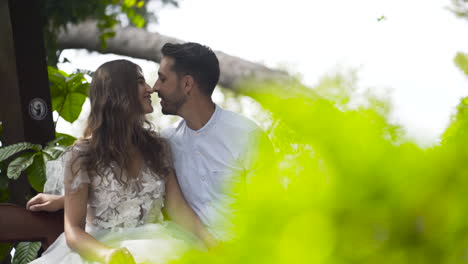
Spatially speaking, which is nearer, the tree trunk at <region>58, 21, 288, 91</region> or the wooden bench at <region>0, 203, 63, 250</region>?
the wooden bench at <region>0, 203, 63, 250</region>

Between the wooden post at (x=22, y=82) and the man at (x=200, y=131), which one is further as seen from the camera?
the wooden post at (x=22, y=82)

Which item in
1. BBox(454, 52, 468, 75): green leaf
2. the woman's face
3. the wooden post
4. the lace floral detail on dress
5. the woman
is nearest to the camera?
BBox(454, 52, 468, 75): green leaf

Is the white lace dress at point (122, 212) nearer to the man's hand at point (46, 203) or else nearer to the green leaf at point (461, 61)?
the man's hand at point (46, 203)

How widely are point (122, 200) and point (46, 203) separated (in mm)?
256

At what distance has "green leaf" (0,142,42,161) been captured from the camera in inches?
98.9

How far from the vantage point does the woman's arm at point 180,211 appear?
7.22 feet

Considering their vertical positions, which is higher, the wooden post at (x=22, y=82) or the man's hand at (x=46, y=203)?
the wooden post at (x=22, y=82)

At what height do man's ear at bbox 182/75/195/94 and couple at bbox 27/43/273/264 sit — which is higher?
man's ear at bbox 182/75/195/94

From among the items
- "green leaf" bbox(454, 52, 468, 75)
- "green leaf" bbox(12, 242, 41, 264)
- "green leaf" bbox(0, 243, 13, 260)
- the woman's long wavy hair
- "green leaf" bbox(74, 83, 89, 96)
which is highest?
"green leaf" bbox(454, 52, 468, 75)

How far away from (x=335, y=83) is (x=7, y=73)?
269 centimetres

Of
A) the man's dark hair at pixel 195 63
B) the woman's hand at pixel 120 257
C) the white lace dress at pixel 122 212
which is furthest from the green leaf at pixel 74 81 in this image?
the woman's hand at pixel 120 257

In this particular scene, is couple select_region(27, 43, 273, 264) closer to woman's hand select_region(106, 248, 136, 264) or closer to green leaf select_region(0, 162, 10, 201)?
woman's hand select_region(106, 248, 136, 264)

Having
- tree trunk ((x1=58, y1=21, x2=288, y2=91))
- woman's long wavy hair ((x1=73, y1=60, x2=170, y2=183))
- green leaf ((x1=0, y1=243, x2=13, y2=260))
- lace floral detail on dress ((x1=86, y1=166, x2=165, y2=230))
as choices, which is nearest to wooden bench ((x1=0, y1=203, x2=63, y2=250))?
lace floral detail on dress ((x1=86, y1=166, x2=165, y2=230))

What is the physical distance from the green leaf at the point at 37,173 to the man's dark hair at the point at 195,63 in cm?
69
